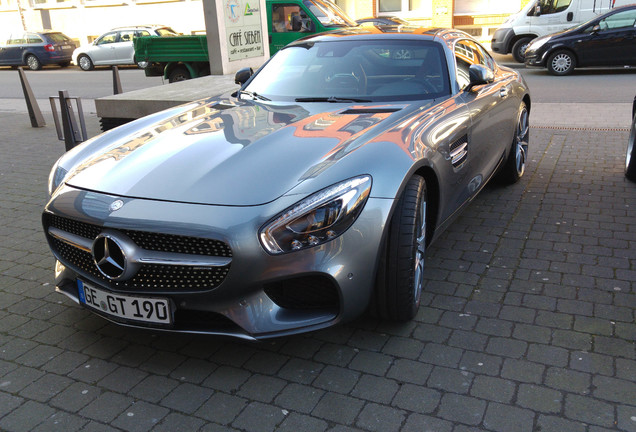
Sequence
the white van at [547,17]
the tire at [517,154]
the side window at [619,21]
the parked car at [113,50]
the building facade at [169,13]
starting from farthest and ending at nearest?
the building facade at [169,13], the parked car at [113,50], the white van at [547,17], the side window at [619,21], the tire at [517,154]

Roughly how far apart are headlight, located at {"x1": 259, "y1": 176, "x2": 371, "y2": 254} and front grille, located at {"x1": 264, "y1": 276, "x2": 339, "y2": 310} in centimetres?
18

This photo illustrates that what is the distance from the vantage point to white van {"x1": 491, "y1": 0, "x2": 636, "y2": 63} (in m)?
16.3

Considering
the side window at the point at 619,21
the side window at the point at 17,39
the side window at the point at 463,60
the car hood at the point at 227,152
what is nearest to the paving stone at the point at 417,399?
the car hood at the point at 227,152

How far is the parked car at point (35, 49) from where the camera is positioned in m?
24.2

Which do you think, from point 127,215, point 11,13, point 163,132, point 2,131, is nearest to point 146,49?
point 2,131

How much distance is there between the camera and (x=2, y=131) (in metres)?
10.3

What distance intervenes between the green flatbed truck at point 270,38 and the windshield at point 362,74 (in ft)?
30.5

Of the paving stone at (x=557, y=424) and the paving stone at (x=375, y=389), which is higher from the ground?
the paving stone at (x=557, y=424)

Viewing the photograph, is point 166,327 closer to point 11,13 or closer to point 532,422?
point 532,422

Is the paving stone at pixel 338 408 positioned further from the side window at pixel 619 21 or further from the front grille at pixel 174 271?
the side window at pixel 619 21

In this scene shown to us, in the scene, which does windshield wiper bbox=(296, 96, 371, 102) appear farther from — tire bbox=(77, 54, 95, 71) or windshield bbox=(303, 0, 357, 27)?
tire bbox=(77, 54, 95, 71)

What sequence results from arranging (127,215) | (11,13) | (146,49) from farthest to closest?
(11,13) < (146,49) < (127,215)

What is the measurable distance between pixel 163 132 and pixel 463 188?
6.46ft

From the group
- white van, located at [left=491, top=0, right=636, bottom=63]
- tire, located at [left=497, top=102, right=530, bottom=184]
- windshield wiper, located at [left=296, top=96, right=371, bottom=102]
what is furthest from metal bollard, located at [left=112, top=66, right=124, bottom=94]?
white van, located at [left=491, top=0, right=636, bottom=63]
